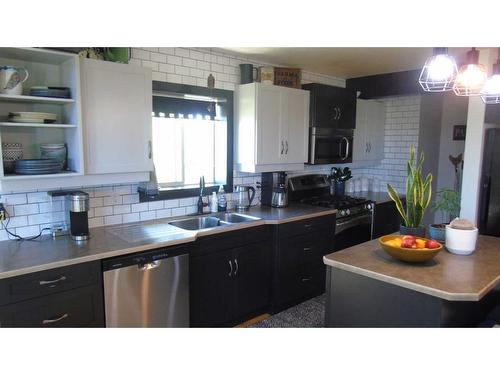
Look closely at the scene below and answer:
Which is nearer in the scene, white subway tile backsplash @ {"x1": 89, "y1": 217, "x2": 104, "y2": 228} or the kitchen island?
the kitchen island

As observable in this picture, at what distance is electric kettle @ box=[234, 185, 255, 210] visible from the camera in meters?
3.68

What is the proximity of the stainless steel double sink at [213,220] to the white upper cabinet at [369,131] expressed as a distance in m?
2.11

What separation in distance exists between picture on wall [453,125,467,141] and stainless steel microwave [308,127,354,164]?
2285 mm

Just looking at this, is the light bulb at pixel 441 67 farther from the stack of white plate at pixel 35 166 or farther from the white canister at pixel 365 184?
the white canister at pixel 365 184

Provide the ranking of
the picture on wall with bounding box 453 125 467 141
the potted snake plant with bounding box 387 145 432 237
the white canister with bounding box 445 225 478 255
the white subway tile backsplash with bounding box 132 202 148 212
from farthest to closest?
1. the picture on wall with bounding box 453 125 467 141
2. the white subway tile backsplash with bounding box 132 202 148 212
3. the potted snake plant with bounding box 387 145 432 237
4. the white canister with bounding box 445 225 478 255

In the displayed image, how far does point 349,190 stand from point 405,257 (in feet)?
9.79

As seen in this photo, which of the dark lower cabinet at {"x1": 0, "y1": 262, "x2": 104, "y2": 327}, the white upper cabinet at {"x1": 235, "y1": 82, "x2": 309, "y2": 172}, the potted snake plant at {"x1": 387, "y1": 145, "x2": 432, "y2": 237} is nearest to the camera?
the dark lower cabinet at {"x1": 0, "y1": 262, "x2": 104, "y2": 327}

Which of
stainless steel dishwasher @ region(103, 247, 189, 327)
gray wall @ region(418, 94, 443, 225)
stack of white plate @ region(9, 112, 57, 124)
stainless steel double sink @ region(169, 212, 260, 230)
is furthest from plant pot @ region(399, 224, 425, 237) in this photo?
gray wall @ region(418, 94, 443, 225)

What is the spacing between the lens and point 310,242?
139 inches

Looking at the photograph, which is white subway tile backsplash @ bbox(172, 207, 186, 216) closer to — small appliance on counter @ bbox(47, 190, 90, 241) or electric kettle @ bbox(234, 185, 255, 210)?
electric kettle @ bbox(234, 185, 255, 210)

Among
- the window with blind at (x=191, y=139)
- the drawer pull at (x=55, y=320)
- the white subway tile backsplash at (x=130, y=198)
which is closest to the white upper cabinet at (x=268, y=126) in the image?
the window with blind at (x=191, y=139)

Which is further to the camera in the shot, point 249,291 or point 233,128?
point 233,128

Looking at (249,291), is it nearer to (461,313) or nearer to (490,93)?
(461,313)
